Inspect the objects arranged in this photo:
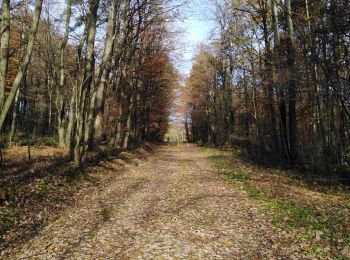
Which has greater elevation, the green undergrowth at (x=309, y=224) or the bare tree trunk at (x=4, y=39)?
the bare tree trunk at (x=4, y=39)

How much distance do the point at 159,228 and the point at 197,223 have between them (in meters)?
1.03

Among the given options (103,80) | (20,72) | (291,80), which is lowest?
(20,72)

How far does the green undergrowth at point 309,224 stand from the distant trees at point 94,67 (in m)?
8.13

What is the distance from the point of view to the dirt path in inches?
247

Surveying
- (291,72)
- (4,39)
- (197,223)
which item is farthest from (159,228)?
(291,72)

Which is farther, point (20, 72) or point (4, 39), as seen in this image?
point (4, 39)

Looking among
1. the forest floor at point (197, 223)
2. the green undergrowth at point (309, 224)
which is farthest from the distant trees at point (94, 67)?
the green undergrowth at point (309, 224)

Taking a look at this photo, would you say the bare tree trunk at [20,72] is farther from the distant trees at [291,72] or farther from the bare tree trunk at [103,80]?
the distant trees at [291,72]

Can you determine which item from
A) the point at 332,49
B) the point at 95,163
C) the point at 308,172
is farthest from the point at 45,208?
the point at 332,49

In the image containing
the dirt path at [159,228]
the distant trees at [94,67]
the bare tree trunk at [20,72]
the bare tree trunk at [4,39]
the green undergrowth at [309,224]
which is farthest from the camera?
the distant trees at [94,67]

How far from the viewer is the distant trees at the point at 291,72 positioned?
581 inches

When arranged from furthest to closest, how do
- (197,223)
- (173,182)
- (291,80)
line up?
1. (291,80)
2. (173,182)
3. (197,223)

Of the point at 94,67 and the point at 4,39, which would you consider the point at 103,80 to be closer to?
the point at 94,67

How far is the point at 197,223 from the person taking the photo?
809cm
